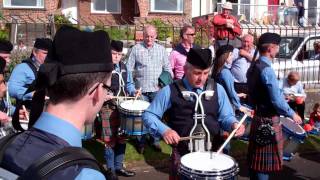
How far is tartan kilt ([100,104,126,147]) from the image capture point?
641 cm

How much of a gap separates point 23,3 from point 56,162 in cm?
1954

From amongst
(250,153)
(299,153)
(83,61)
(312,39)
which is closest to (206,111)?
(250,153)

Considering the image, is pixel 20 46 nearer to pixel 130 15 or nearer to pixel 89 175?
pixel 89 175

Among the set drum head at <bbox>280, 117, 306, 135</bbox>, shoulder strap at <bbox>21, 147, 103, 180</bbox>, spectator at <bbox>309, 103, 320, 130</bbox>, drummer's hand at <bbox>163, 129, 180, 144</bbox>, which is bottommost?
spectator at <bbox>309, 103, 320, 130</bbox>

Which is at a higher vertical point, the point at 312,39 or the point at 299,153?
the point at 312,39

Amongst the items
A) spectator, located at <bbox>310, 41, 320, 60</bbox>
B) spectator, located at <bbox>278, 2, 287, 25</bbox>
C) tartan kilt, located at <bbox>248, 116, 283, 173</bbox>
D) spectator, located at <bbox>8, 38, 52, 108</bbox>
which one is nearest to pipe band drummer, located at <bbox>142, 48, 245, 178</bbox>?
tartan kilt, located at <bbox>248, 116, 283, 173</bbox>

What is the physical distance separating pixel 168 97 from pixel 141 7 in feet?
56.2

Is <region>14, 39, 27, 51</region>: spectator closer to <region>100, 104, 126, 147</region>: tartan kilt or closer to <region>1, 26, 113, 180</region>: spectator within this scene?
<region>100, 104, 126, 147</region>: tartan kilt

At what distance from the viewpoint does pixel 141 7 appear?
69.2 feet

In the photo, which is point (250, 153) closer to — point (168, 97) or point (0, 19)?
point (168, 97)

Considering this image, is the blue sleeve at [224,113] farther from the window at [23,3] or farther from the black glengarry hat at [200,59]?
the window at [23,3]

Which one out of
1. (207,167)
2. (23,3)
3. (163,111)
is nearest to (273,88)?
(163,111)

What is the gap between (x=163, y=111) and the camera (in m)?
Result: 4.36

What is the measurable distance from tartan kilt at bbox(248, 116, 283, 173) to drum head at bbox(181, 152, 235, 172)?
1.53 m
